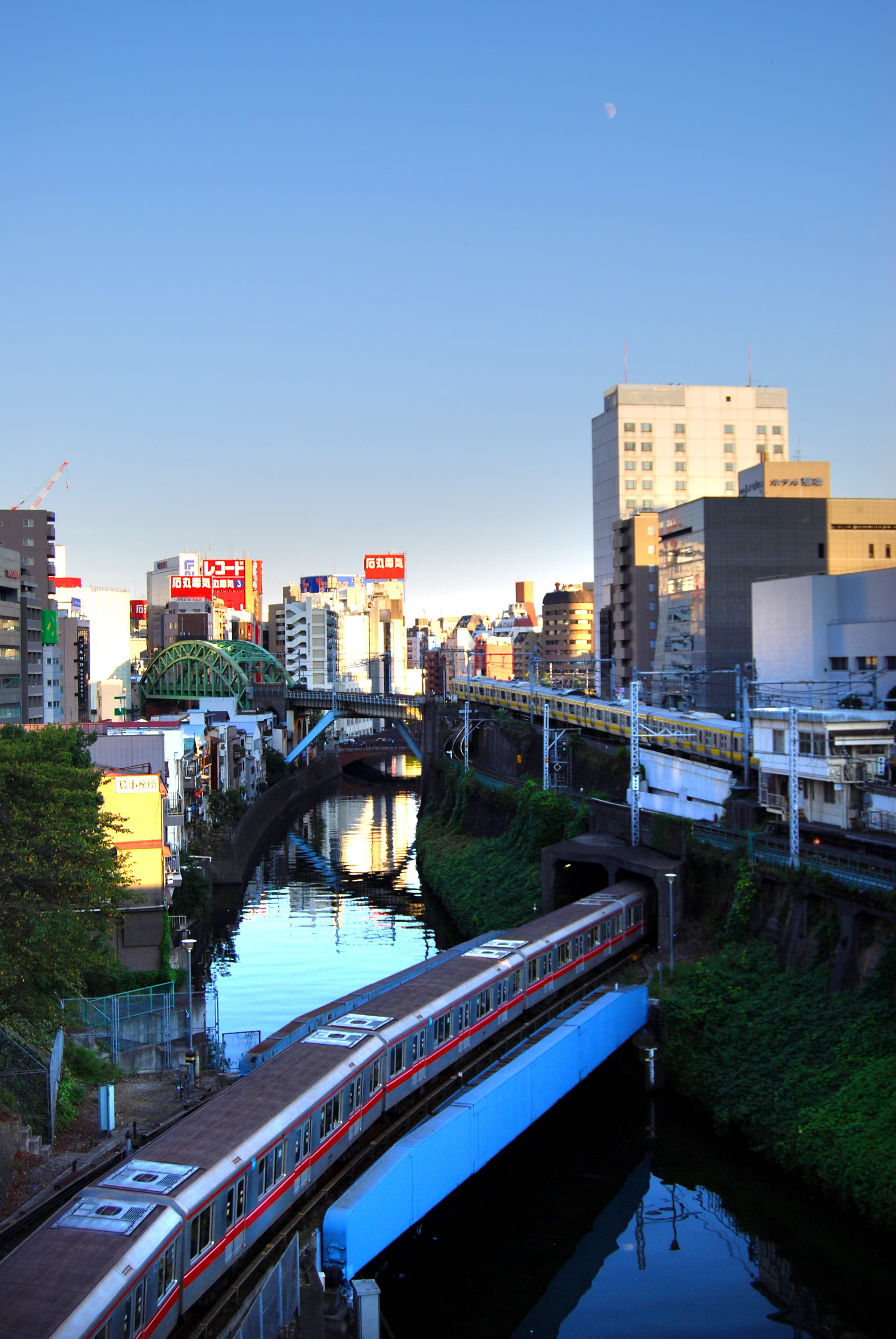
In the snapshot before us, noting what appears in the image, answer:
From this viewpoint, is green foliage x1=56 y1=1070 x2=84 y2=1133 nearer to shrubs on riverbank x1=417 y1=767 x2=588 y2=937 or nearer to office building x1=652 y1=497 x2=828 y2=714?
shrubs on riverbank x1=417 y1=767 x2=588 y2=937

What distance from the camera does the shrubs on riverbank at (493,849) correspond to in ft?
125

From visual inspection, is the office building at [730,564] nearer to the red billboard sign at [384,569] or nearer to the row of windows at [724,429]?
the row of windows at [724,429]

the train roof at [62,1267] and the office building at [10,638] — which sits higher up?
the office building at [10,638]

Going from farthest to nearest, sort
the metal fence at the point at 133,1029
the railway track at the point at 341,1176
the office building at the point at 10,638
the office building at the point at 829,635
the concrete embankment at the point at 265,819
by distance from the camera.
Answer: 1. the office building at the point at 10,638
2. the concrete embankment at the point at 265,819
3. the office building at the point at 829,635
4. the metal fence at the point at 133,1029
5. the railway track at the point at 341,1176

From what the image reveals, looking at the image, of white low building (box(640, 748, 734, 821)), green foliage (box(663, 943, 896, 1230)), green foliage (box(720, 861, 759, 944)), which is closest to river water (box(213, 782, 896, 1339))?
green foliage (box(663, 943, 896, 1230))

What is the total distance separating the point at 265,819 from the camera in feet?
211

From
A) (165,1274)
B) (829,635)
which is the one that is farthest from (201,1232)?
(829,635)

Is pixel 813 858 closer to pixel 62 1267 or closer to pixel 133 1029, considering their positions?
pixel 133 1029

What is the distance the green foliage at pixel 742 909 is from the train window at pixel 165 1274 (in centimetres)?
1762

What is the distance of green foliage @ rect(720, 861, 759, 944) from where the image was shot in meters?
26.3

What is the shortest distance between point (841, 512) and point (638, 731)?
28155mm

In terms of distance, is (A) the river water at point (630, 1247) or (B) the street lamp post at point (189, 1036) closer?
(A) the river water at point (630, 1247)

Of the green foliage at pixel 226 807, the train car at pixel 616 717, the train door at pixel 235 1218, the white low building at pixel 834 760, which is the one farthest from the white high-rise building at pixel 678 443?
the train door at pixel 235 1218

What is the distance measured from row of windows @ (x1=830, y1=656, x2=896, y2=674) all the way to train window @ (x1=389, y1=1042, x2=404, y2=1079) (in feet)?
98.6
